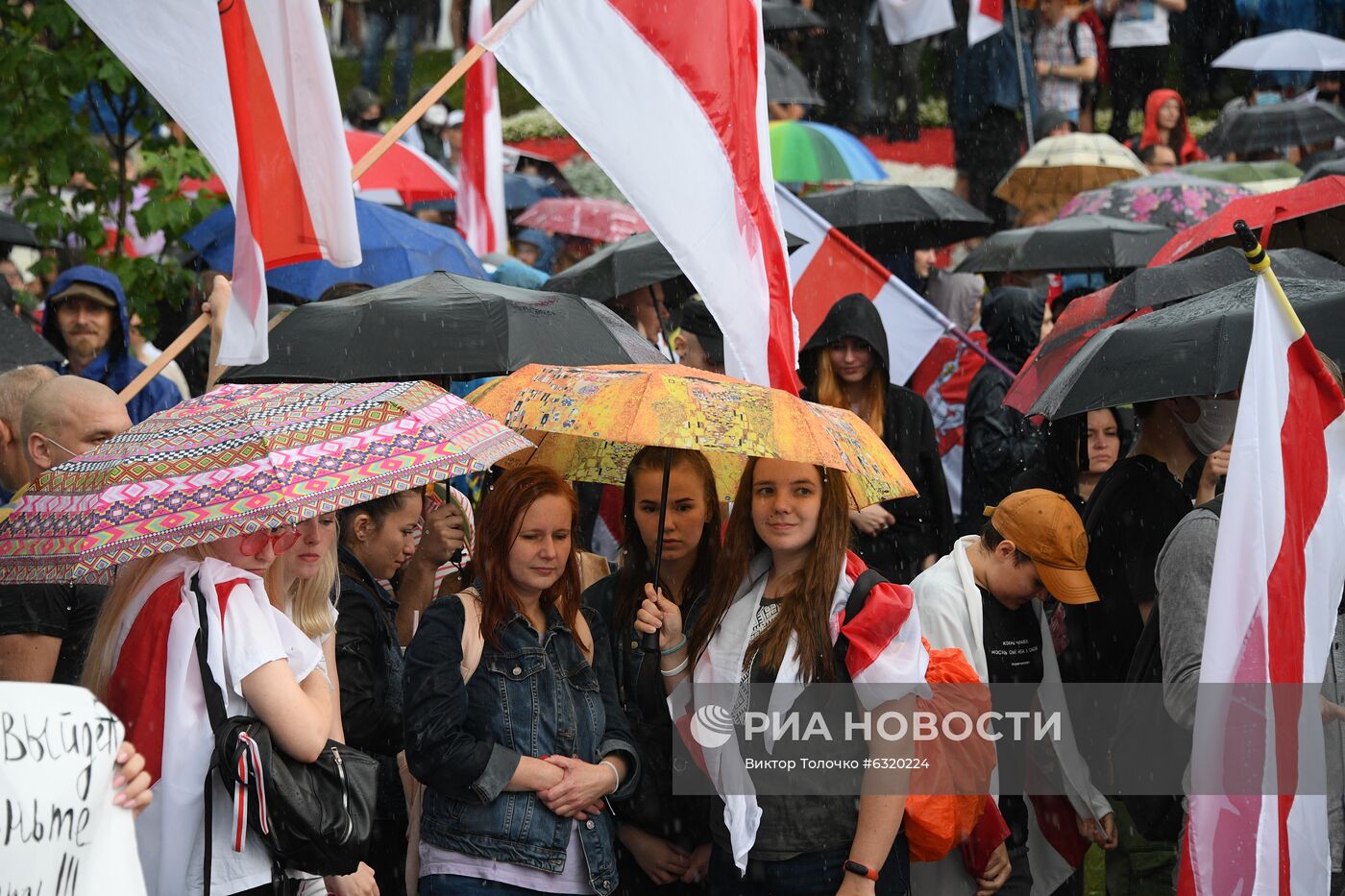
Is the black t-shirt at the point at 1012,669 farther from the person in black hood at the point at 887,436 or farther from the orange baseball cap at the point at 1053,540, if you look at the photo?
the person in black hood at the point at 887,436

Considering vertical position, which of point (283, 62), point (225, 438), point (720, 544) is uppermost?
point (283, 62)

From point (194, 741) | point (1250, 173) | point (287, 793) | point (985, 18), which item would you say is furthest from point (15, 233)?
point (1250, 173)

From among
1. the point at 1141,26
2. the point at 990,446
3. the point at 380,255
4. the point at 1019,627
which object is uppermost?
the point at 1141,26

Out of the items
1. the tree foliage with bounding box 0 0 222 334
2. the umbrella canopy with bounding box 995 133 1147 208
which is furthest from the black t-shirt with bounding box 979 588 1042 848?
the umbrella canopy with bounding box 995 133 1147 208

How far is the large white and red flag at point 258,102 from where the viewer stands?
15.3 ft

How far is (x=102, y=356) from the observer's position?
297 inches

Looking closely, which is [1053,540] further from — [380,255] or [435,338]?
[380,255]

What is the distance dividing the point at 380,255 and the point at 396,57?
1056 cm

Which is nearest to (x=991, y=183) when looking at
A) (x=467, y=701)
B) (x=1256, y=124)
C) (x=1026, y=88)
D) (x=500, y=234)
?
(x=1026, y=88)

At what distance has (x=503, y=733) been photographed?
449 cm

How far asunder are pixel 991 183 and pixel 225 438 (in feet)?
38.3

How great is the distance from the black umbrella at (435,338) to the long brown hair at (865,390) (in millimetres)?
1303

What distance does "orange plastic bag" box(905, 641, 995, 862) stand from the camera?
4.73 meters

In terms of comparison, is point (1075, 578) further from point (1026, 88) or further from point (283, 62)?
point (1026, 88)
